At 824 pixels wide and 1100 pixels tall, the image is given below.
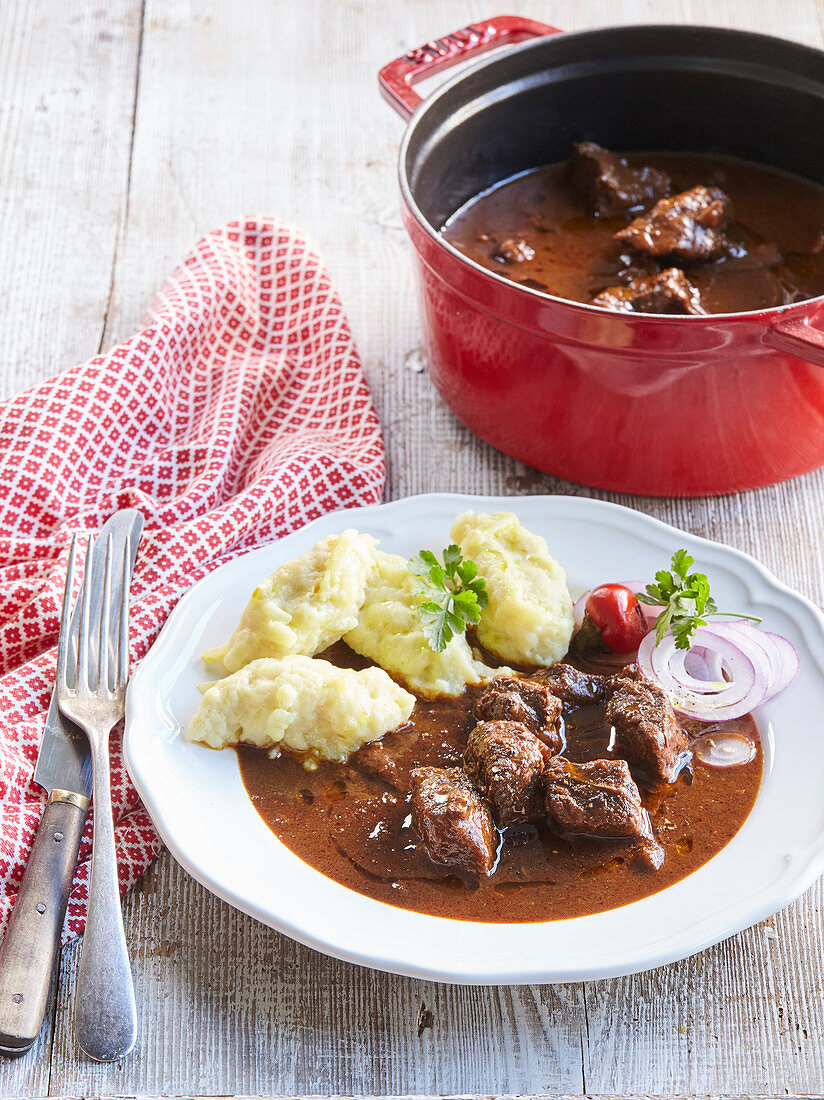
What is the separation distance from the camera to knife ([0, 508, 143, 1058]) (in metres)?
2.55

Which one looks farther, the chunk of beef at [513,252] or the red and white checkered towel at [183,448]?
the chunk of beef at [513,252]

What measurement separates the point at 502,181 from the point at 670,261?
85cm

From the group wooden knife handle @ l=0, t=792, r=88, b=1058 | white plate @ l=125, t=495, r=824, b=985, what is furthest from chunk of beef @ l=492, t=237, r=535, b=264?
wooden knife handle @ l=0, t=792, r=88, b=1058

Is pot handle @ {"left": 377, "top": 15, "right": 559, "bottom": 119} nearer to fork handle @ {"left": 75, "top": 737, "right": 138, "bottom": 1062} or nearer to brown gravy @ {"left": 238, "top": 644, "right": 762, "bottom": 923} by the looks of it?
brown gravy @ {"left": 238, "top": 644, "right": 762, "bottom": 923}

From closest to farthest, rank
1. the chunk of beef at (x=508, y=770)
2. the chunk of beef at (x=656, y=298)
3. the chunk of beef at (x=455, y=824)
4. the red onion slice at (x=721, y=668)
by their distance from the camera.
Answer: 1. the chunk of beef at (x=455, y=824)
2. the chunk of beef at (x=508, y=770)
3. the red onion slice at (x=721, y=668)
4. the chunk of beef at (x=656, y=298)

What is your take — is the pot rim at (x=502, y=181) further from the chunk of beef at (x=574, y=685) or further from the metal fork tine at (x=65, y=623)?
the metal fork tine at (x=65, y=623)

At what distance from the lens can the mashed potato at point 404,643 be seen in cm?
313

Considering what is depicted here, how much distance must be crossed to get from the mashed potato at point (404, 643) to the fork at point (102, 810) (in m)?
0.65

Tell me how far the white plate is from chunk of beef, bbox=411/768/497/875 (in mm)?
145

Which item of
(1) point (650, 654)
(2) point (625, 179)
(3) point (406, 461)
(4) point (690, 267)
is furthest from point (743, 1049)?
(2) point (625, 179)

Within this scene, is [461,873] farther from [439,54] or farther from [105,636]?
[439,54]

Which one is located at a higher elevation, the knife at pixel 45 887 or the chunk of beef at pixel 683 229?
the chunk of beef at pixel 683 229

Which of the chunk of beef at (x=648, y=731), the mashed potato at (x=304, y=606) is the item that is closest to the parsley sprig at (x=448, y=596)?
the mashed potato at (x=304, y=606)

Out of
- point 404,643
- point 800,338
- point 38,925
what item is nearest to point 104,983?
point 38,925
